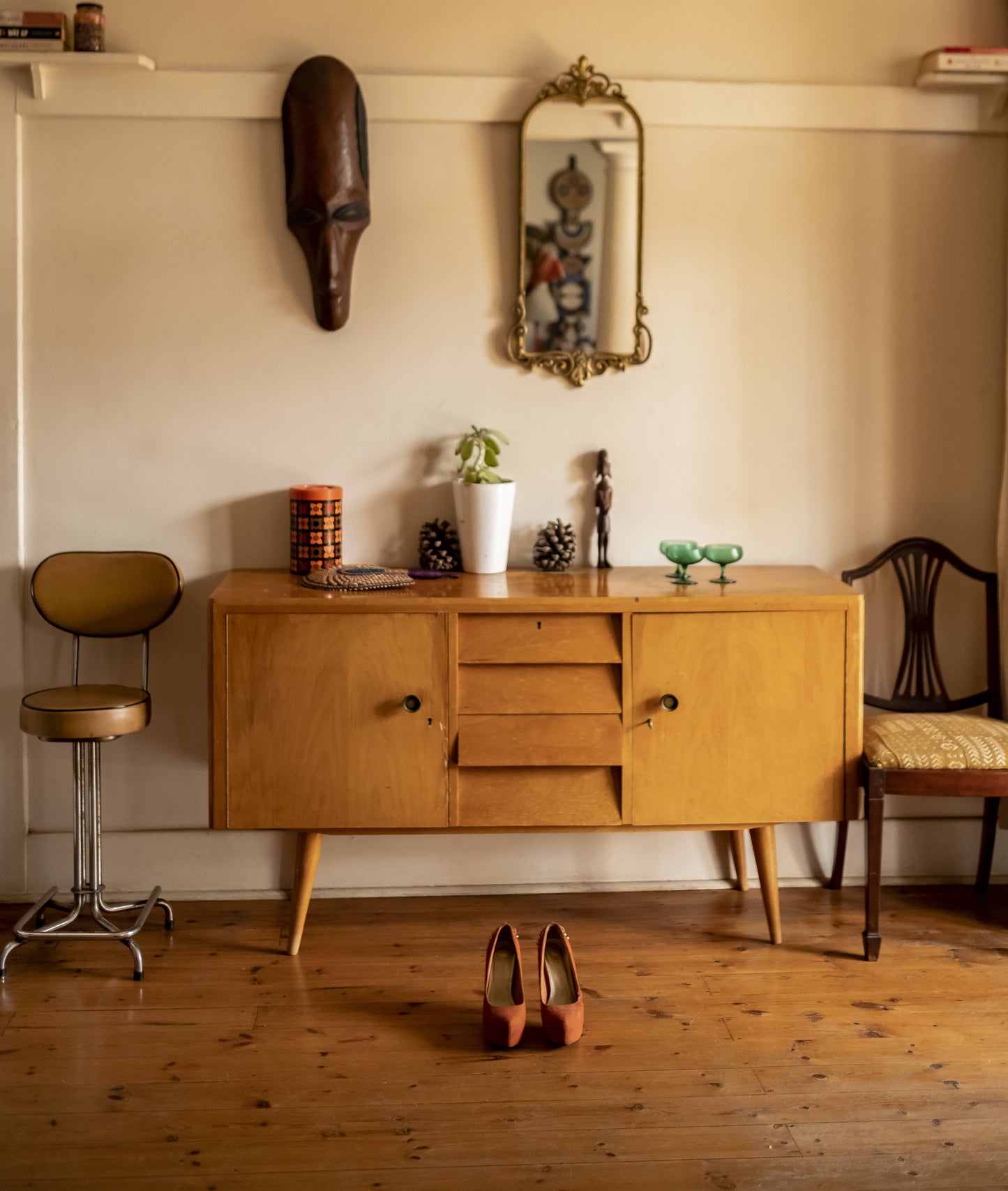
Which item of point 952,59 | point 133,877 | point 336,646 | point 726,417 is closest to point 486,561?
point 336,646

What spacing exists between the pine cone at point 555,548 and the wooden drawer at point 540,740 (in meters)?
0.49

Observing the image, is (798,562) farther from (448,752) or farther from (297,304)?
(297,304)

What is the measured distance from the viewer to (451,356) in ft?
10.0

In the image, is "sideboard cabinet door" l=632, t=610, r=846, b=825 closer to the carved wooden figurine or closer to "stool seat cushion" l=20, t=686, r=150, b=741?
the carved wooden figurine

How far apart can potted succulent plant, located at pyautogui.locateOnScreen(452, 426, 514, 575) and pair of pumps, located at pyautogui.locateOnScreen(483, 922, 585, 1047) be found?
0.91m

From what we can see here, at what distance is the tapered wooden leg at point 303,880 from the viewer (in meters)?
2.77

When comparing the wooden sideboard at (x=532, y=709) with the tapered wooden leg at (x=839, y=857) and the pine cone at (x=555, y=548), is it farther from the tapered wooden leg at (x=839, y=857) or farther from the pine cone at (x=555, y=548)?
the tapered wooden leg at (x=839, y=857)

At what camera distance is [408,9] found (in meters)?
2.95

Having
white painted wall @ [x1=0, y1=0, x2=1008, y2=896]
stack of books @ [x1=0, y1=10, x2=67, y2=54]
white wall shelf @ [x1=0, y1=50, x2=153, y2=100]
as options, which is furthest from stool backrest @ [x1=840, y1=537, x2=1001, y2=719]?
stack of books @ [x1=0, y1=10, x2=67, y2=54]

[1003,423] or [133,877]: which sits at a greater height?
[1003,423]

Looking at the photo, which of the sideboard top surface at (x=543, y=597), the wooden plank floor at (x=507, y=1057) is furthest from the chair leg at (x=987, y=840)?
the sideboard top surface at (x=543, y=597)

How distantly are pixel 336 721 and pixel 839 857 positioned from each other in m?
1.43

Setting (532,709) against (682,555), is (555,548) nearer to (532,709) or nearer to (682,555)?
(682,555)

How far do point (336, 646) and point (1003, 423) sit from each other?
190 centimetres
